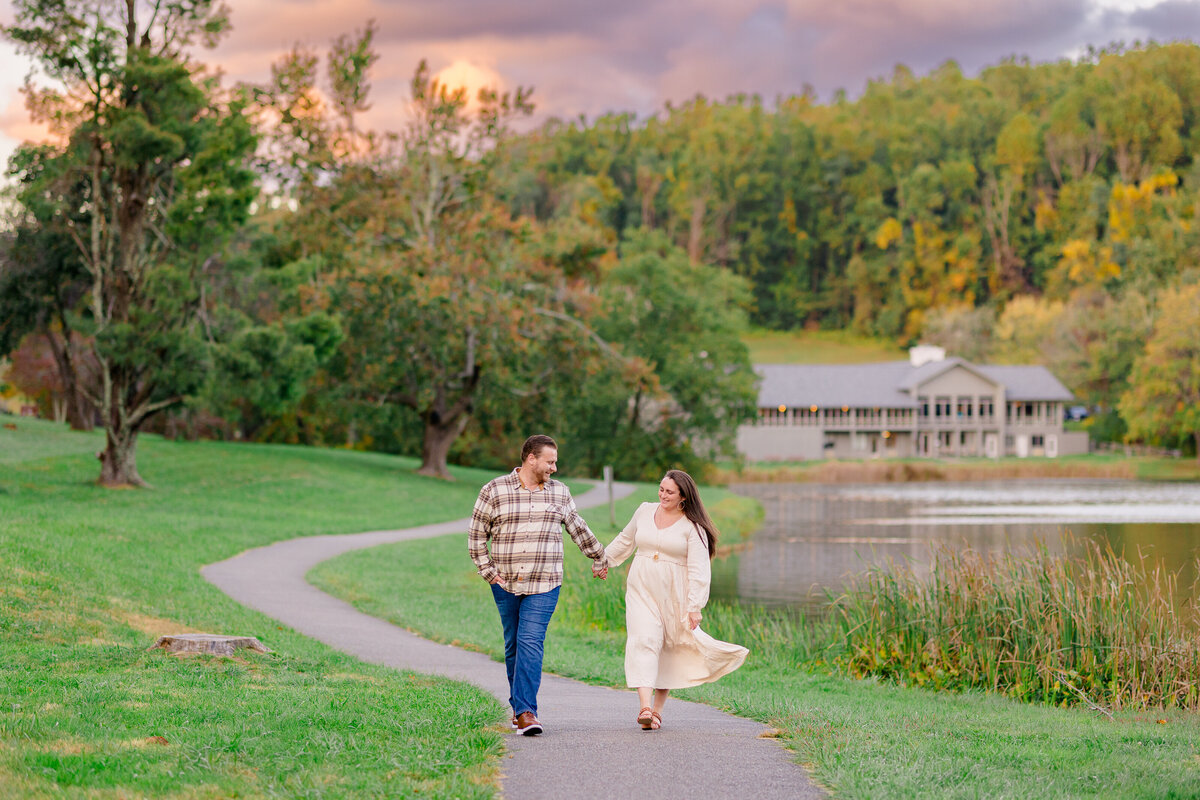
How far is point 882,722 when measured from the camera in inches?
395

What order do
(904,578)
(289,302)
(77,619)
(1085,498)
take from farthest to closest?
(1085,498) < (289,302) < (904,578) < (77,619)

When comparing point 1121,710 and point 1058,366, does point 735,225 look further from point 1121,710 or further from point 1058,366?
point 1121,710

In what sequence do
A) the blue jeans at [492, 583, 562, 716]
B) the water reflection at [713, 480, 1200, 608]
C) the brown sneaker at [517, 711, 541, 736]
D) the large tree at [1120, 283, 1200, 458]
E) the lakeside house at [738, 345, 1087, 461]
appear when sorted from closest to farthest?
the brown sneaker at [517, 711, 541, 736], the blue jeans at [492, 583, 562, 716], the water reflection at [713, 480, 1200, 608], the large tree at [1120, 283, 1200, 458], the lakeside house at [738, 345, 1087, 461]

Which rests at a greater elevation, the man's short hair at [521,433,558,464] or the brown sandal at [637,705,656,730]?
the man's short hair at [521,433,558,464]

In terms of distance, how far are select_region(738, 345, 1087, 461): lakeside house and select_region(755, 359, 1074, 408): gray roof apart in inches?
2.8

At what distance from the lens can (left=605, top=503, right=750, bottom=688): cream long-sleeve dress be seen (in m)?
9.17

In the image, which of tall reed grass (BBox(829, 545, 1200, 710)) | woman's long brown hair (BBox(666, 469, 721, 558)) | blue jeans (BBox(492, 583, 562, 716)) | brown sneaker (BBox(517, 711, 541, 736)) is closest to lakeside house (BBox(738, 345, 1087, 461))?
tall reed grass (BBox(829, 545, 1200, 710))

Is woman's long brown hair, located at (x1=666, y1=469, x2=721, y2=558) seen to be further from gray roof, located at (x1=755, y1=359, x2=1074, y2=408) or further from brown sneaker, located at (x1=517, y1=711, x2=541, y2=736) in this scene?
gray roof, located at (x1=755, y1=359, x2=1074, y2=408)

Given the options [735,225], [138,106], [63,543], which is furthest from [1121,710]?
[735,225]

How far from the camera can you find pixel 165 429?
2274 inches

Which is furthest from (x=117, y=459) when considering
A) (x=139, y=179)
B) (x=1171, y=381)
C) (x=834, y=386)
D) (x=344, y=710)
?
(x=834, y=386)

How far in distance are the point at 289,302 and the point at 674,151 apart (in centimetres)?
11963

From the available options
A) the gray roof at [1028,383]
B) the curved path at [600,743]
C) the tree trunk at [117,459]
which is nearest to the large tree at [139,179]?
the tree trunk at [117,459]

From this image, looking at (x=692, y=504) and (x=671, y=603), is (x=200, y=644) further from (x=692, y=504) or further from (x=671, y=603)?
(x=692, y=504)
